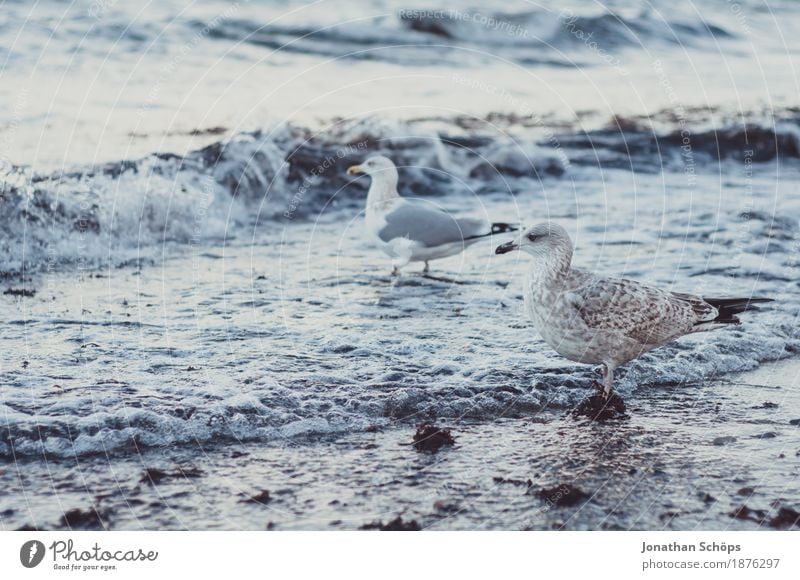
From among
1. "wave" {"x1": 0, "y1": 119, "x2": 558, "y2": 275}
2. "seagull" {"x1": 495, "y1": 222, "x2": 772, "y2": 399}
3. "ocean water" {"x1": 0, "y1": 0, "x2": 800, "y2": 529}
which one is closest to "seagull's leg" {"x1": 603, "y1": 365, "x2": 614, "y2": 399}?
"seagull" {"x1": 495, "y1": 222, "x2": 772, "y2": 399}

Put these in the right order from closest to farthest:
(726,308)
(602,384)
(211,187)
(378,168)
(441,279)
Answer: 1. (602,384)
2. (726,308)
3. (441,279)
4. (378,168)
5. (211,187)

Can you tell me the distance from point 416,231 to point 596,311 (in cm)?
241

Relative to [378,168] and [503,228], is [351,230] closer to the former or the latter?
[378,168]

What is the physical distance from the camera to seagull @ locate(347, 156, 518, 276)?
7.45 meters

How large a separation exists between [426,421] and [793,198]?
614 centimetres

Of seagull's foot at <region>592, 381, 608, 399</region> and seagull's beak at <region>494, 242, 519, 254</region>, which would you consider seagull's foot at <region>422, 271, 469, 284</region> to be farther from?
seagull's foot at <region>592, 381, 608, 399</region>

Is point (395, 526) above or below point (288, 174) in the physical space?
below

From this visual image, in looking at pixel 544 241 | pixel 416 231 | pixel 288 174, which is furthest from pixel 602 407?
pixel 288 174

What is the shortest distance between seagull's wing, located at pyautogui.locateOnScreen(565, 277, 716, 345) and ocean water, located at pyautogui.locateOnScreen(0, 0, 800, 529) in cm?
47

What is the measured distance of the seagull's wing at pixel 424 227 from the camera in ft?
24.4

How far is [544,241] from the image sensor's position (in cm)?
558
